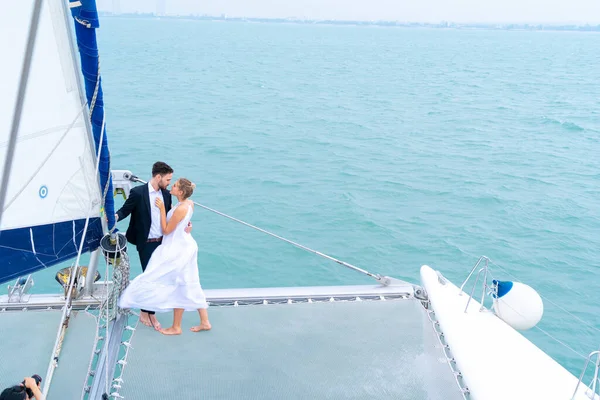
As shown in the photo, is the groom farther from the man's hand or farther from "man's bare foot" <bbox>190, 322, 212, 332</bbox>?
the man's hand

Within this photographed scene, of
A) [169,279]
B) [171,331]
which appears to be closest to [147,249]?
[169,279]

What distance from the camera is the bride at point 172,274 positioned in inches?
188

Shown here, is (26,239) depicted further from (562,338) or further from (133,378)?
(562,338)

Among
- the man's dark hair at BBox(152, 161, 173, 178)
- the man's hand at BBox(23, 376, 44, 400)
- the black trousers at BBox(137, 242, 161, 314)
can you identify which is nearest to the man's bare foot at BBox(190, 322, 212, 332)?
the black trousers at BBox(137, 242, 161, 314)

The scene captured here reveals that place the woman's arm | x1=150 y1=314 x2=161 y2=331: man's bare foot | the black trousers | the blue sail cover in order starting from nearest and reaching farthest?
the blue sail cover, the woman's arm, x1=150 y1=314 x2=161 y2=331: man's bare foot, the black trousers

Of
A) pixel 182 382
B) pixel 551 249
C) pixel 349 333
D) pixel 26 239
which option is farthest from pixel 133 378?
pixel 551 249

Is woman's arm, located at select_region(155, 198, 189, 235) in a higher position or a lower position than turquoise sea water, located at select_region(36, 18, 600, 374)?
higher

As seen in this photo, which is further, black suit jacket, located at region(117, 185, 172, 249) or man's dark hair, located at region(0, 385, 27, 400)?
black suit jacket, located at region(117, 185, 172, 249)

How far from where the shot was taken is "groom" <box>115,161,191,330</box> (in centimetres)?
495

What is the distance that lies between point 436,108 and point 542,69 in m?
33.2

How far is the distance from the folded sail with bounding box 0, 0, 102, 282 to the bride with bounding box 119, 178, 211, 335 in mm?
636

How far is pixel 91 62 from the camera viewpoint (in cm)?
393

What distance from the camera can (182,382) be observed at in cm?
432

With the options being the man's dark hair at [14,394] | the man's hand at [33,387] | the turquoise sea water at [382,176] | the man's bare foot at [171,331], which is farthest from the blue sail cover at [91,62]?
the turquoise sea water at [382,176]
